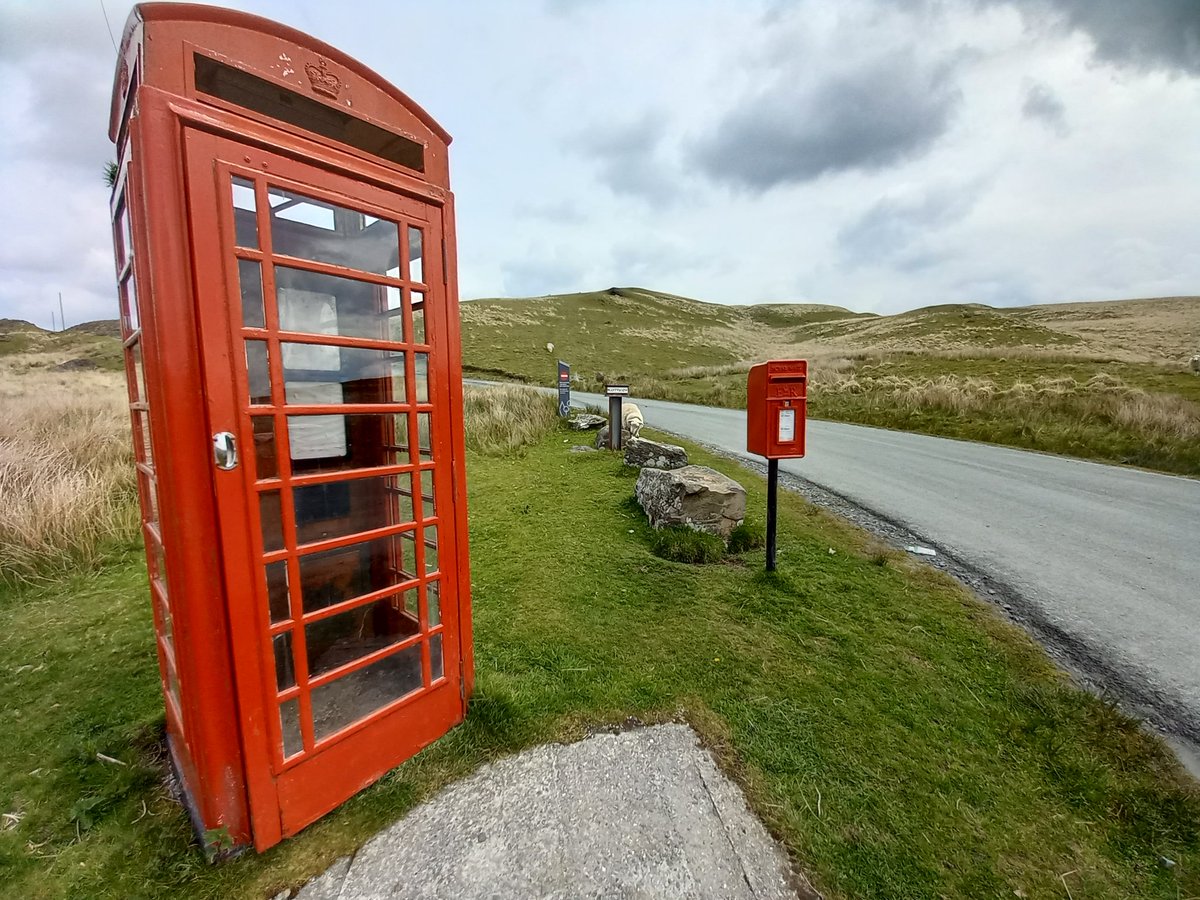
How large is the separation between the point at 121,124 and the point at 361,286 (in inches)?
38.9

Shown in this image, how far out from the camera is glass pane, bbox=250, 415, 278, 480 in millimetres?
2121

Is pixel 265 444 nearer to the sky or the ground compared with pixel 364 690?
nearer to the sky

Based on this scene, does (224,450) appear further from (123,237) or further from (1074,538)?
(1074,538)

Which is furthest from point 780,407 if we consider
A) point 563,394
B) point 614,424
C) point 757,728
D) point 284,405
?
point 563,394

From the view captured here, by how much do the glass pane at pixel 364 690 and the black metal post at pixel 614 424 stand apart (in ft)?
23.9

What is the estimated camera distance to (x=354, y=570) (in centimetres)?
280

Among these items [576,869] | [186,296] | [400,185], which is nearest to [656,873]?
[576,869]

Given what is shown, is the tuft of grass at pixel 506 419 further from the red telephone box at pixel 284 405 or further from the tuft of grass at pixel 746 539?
the red telephone box at pixel 284 405

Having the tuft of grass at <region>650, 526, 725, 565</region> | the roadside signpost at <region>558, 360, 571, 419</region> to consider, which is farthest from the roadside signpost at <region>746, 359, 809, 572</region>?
the roadside signpost at <region>558, 360, 571, 419</region>

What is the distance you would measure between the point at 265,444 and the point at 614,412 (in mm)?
7799

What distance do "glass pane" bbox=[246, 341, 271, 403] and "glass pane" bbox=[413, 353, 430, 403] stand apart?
2.01 ft

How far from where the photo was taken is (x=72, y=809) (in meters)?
2.20

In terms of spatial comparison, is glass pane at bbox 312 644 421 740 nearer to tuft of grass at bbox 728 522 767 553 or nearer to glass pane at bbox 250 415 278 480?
glass pane at bbox 250 415 278 480

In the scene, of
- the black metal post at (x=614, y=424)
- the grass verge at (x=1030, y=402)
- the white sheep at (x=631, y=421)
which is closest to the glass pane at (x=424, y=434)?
the black metal post at (x=614, y=424)
